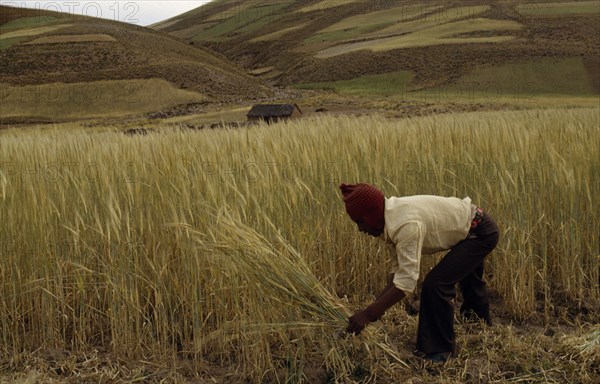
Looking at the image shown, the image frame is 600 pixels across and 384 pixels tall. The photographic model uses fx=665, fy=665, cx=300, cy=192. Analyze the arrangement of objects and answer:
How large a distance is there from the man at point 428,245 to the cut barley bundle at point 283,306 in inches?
7.6

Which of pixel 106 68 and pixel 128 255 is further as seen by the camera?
pixel 106 68

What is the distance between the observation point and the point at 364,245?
443 cm

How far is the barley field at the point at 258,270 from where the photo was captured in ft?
11.2

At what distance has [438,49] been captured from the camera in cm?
5888

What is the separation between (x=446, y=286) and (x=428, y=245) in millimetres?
251

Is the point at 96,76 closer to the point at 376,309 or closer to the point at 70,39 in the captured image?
the point at 70,39

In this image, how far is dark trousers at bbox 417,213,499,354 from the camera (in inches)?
139

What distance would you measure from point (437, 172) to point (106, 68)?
50978 millimetres

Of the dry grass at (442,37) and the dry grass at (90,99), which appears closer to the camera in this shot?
the dry grass at (90,99)

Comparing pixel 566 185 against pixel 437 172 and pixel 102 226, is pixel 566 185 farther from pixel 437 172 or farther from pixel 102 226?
pixel 102 226

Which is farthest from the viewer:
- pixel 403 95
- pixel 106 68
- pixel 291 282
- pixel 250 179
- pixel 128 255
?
pixel 106 68

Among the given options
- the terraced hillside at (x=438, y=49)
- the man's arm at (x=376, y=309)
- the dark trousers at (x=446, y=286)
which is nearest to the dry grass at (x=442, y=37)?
the terraced hillside at (x=438, y=49)

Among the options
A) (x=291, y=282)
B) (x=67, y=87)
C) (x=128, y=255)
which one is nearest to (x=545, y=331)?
(x=291, y=282)

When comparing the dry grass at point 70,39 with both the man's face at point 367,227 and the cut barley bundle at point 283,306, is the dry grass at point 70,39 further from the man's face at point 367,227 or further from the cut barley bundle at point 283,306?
the man's face at point 367,227
